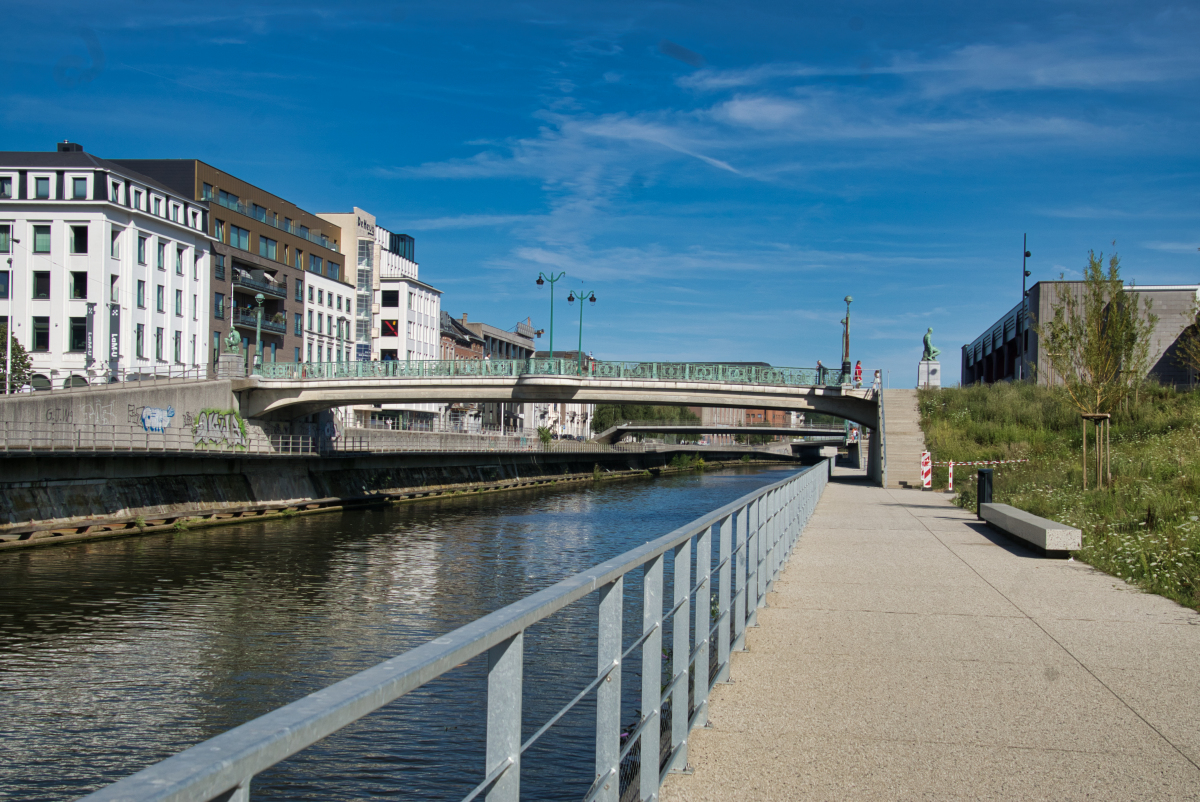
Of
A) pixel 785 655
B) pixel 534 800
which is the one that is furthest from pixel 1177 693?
pixel 534 800

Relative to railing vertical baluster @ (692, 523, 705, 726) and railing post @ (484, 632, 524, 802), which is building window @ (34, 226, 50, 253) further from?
railing post @ (484, 632, 524, 802)

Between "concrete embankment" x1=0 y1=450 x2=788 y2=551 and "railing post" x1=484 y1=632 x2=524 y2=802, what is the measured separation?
2538cm

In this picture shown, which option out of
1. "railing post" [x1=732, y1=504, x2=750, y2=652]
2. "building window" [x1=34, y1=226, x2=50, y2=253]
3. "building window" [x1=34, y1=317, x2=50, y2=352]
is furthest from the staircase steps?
"building window" [x1=34, y1=226, x2=50, y2=253]

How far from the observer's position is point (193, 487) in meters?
33.4

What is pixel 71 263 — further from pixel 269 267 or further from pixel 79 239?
pixel 269 267

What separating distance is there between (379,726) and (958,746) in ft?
21.6

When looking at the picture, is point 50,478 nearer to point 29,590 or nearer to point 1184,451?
point 29,590

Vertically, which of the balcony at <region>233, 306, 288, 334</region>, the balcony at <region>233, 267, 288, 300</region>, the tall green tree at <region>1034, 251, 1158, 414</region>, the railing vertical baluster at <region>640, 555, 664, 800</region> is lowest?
the railing vertical baluster at <region>640, 555, 664, 800</region>

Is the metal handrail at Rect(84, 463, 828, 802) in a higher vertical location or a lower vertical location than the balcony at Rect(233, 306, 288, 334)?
lower

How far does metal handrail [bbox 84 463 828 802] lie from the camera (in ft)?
4.56

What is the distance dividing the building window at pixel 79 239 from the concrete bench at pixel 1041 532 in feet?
157

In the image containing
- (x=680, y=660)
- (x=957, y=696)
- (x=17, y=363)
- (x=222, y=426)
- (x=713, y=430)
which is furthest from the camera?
(x=713, y=430)

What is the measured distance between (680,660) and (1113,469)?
61.2 ft

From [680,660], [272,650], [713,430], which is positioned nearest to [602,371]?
[272,650]
